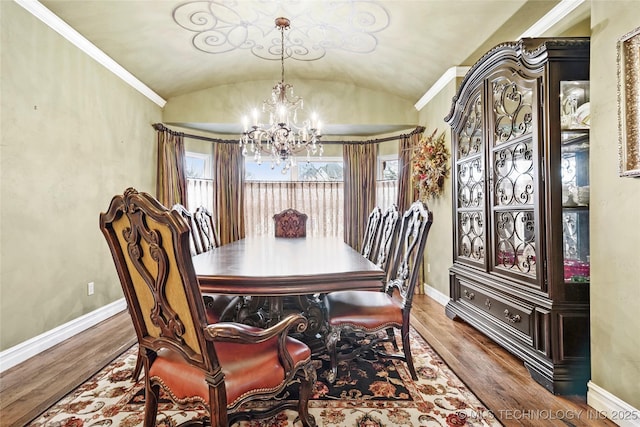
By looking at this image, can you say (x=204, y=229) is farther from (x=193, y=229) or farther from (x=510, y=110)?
(x=510, y=110)

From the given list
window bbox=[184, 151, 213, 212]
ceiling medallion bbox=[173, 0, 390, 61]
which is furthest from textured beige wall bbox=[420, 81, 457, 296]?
window bbox=[184, 151, 213, 212]

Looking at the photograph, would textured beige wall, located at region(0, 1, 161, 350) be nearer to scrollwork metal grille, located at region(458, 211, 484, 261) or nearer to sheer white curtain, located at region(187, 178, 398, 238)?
sheer white curtain, located at region(187, 178, 398, 238)

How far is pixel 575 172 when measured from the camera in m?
2.15

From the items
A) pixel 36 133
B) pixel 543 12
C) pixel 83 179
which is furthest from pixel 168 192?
pixel 543 12

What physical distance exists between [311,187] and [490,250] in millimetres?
3284

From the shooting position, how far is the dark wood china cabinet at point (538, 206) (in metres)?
Result: 2.05

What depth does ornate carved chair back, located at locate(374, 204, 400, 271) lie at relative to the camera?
98.0 inches

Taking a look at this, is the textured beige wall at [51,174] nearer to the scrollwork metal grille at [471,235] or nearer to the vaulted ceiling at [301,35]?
the vaulted ceiling at [301,35]

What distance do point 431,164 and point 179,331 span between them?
349cm

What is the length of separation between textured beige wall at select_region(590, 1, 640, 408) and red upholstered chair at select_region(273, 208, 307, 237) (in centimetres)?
316

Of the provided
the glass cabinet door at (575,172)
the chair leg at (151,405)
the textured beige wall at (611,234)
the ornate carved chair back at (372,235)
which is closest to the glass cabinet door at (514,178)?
the glass cabinet door at (575,172)

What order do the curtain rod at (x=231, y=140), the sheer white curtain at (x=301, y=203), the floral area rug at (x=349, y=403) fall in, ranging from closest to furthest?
the floral area rug at (x=349, y=403)
the curtain rod at (x=231, y=140)
the sheer white curtain at (x=301, y=203)

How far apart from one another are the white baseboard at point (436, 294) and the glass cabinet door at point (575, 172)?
6.41ft

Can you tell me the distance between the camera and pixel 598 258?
179 centimetres
